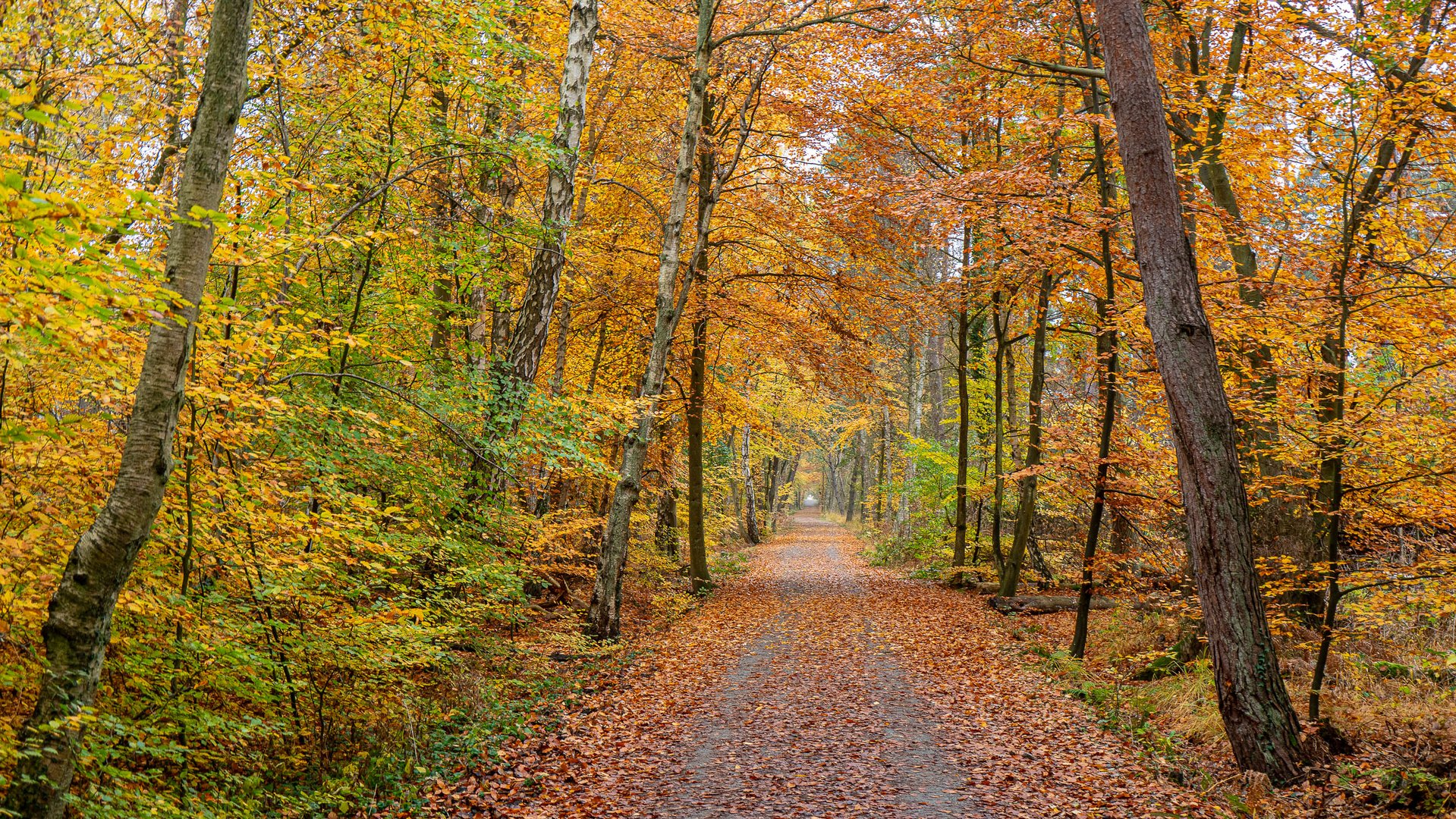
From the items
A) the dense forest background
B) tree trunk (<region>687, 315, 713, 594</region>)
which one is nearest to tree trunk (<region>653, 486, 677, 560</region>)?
tree trunk (<region>687, 315, 713, 594</region>)

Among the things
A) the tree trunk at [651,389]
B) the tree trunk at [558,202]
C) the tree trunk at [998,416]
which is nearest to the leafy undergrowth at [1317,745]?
the tree trunk at [998,416]

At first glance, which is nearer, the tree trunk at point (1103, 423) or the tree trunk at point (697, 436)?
the tree trunk at point (1103, 423)

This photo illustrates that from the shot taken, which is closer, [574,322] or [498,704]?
[498,704]

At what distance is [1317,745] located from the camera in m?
6.04

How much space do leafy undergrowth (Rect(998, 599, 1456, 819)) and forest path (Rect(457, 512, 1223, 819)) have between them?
12.1 inches

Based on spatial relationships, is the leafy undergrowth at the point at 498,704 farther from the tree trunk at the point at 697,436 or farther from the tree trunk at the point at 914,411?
the tree trunk at the point at 914,411

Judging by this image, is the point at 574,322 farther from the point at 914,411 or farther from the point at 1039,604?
the point at 914,411

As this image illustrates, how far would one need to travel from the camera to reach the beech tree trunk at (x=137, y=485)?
13.3 feet

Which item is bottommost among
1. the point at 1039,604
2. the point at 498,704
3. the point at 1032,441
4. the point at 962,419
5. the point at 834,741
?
the point at 498,704

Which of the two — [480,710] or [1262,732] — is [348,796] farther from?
[1262,732]

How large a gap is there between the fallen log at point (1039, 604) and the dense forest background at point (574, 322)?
266mm

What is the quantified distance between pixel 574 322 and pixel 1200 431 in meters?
12.7

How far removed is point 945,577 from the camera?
18000 mm

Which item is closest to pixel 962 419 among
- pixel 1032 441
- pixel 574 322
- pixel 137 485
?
pixel 1032 441
